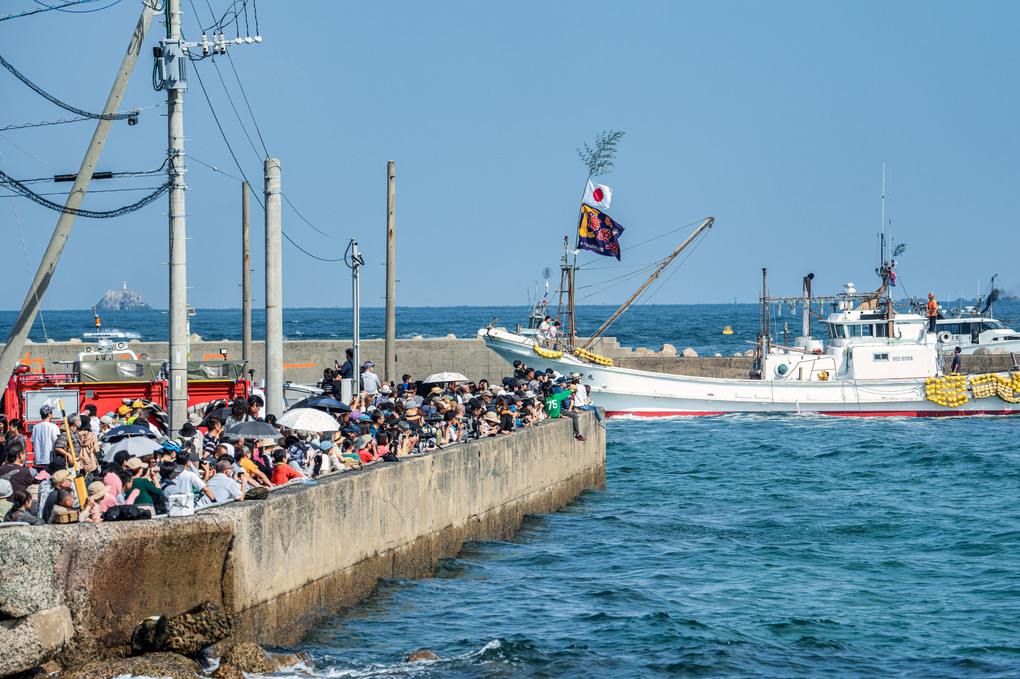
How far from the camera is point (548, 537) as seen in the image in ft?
59.5

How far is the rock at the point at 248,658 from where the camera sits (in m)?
9.43

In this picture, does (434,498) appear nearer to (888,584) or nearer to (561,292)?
(888,584)

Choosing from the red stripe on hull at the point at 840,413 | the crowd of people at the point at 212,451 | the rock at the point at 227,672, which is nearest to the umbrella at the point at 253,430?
the crowd of people at the point at 212,451

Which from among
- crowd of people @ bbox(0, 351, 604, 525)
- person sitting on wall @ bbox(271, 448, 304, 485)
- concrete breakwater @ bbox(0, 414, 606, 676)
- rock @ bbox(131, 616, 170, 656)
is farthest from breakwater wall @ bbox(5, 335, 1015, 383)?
rock @ bbox(131, 616, 170, 656)

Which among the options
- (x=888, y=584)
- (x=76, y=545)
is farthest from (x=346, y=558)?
(x=888, y=584)

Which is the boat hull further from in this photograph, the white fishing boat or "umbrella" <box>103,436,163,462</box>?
"umbrella" <box>103,436,163,462</box>

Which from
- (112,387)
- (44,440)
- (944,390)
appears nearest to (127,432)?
(44,440)

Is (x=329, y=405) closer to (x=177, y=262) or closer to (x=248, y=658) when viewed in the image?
(x=177, y=262)

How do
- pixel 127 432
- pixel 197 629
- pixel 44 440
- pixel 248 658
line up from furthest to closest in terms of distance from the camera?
pixel 44 440, pixel 127 432, pixel 248 658, pixel 197 629

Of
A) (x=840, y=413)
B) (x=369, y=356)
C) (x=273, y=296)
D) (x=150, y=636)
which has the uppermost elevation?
(x=273, y=296)

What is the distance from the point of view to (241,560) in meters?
9.95

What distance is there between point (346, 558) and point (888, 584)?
858cm

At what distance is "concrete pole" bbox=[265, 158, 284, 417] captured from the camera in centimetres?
1548

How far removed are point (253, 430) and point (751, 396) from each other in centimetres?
2953
